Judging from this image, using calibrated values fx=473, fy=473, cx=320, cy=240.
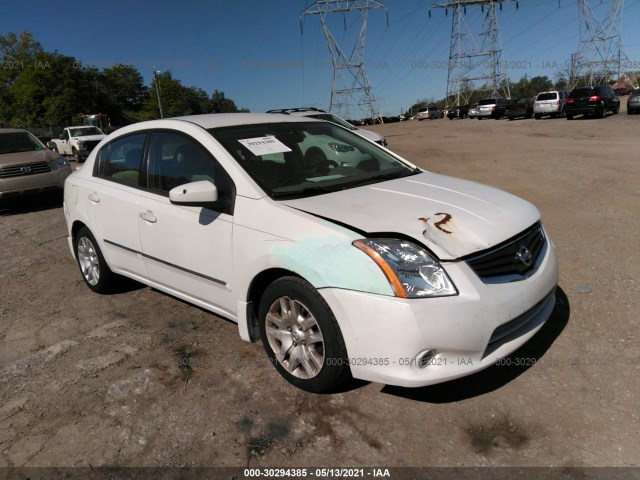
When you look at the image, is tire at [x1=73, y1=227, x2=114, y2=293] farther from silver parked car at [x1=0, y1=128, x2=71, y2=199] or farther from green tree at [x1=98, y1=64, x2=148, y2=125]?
green tree at [x1=98, y1=64, x2=148, y2=125]

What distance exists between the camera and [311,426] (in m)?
2.55

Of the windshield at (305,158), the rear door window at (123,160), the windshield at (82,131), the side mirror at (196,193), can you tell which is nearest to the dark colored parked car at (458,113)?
the windshield at (82,131)

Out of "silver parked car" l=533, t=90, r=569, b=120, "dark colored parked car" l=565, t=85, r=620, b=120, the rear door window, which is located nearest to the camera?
the rear door window

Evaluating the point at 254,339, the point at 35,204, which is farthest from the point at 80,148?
the point at 254,339

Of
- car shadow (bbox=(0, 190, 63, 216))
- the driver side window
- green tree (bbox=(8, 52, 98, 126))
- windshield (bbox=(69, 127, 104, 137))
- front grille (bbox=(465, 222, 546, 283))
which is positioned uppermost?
green tree (bbox=(8, 52, 98, 126))

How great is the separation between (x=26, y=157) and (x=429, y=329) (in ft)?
33.4

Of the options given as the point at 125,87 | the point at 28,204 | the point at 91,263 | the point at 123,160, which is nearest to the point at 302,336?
the point at 123,160

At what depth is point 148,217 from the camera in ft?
11.8

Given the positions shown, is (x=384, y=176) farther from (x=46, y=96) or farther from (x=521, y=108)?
(x=46, y=96)

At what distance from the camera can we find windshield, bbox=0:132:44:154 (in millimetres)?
10172

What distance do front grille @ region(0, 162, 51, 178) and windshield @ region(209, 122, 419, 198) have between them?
8.06 metres

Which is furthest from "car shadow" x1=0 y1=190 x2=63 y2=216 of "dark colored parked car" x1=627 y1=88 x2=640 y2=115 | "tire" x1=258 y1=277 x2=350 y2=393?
"dark colored parked car" x1=627 y1=88 x2=640 y2=115

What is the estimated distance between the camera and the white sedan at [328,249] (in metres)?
2.38

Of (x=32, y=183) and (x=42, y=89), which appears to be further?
(x=42, y=89)
